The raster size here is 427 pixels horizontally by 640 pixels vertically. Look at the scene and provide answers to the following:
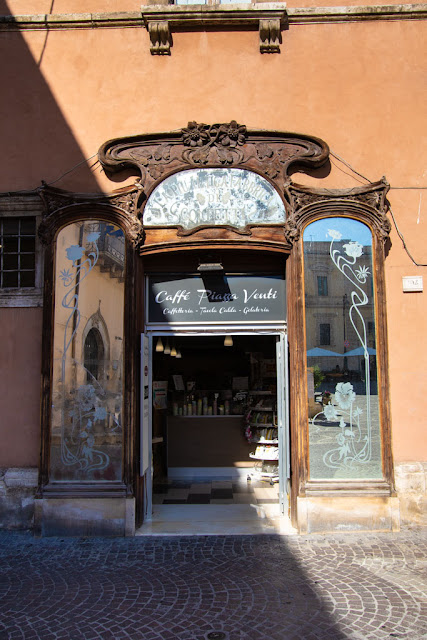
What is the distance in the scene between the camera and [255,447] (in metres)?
8.80

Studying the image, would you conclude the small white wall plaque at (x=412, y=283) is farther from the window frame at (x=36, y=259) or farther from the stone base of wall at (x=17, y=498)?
the stone base of wall at (x=17, y=498)

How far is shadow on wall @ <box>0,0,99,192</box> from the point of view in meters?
6.43

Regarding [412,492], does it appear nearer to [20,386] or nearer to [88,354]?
[88,354]

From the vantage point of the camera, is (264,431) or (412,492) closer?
(412,492)

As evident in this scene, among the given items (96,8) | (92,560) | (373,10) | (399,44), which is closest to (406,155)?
(399,44)

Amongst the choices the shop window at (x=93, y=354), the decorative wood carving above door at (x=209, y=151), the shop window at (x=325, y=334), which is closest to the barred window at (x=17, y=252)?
the shop window at (x=93, y=354)

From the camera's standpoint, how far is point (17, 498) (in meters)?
6.02

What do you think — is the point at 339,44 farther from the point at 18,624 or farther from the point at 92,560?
the point at 18,624

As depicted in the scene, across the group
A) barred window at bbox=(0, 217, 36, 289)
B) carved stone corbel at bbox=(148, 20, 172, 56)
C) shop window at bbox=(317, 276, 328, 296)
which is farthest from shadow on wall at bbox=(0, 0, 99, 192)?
shop window at bbox=(317, 276, 328, 296)

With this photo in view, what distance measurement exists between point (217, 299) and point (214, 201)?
1.24m

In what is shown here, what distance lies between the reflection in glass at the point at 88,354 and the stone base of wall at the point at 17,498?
15.7 inches

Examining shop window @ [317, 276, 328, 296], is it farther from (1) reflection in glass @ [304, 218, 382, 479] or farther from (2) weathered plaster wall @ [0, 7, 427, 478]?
(2) weathered plaster wall @ [0, 7, 427, 478]

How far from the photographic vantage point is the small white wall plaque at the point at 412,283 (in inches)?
245

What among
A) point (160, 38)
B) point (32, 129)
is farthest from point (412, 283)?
point (32, 129)
